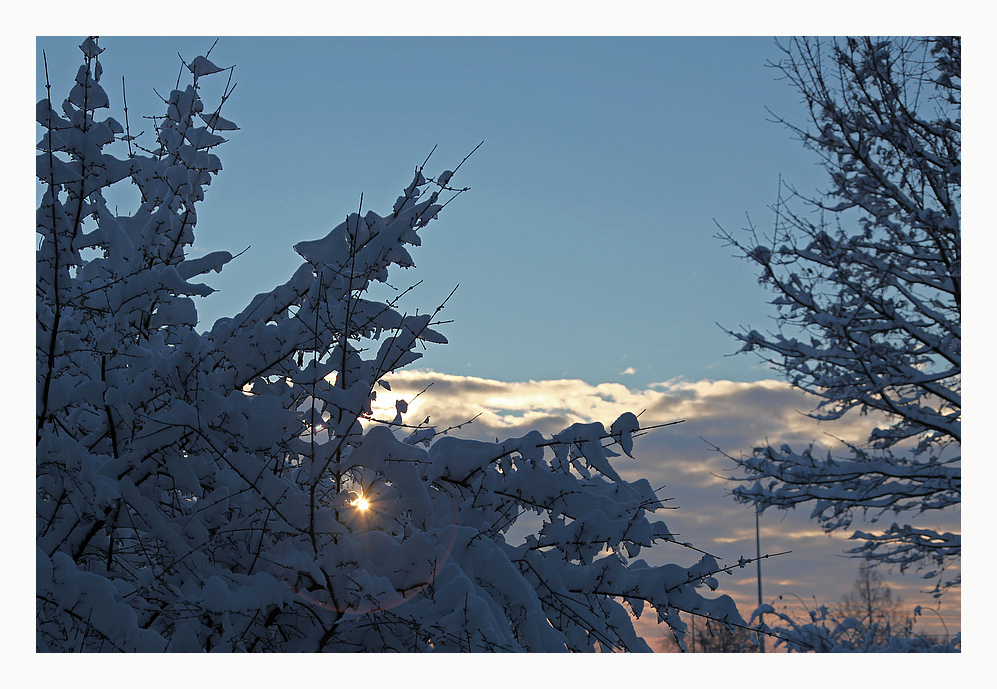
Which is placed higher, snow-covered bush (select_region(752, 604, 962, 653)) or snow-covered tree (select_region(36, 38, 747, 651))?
snow-covered tree (select_region(36, 38, 747, 651))

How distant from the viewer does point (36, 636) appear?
8.95 ft

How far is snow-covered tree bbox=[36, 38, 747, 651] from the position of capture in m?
2.64

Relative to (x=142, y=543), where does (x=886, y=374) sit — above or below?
above

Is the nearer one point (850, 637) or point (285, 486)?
point (285, 486)

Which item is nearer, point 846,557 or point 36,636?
point 36,636

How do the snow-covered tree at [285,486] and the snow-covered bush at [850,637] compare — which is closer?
the snow-covered tree at [285,486]

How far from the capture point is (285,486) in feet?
8.77

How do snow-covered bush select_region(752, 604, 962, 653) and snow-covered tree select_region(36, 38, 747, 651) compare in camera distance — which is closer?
snow-covered tree select_region(36, 38, 747, 651)

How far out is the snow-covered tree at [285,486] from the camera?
264cm

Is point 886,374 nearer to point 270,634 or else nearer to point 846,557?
point 846,557

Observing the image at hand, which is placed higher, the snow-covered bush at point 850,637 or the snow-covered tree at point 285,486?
the snow-covered tree at point 285,486

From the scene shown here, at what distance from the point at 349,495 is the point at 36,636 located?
122 cm

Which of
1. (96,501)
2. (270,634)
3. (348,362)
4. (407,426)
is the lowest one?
(270,634)

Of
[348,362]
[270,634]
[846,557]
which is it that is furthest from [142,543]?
[846,557]
